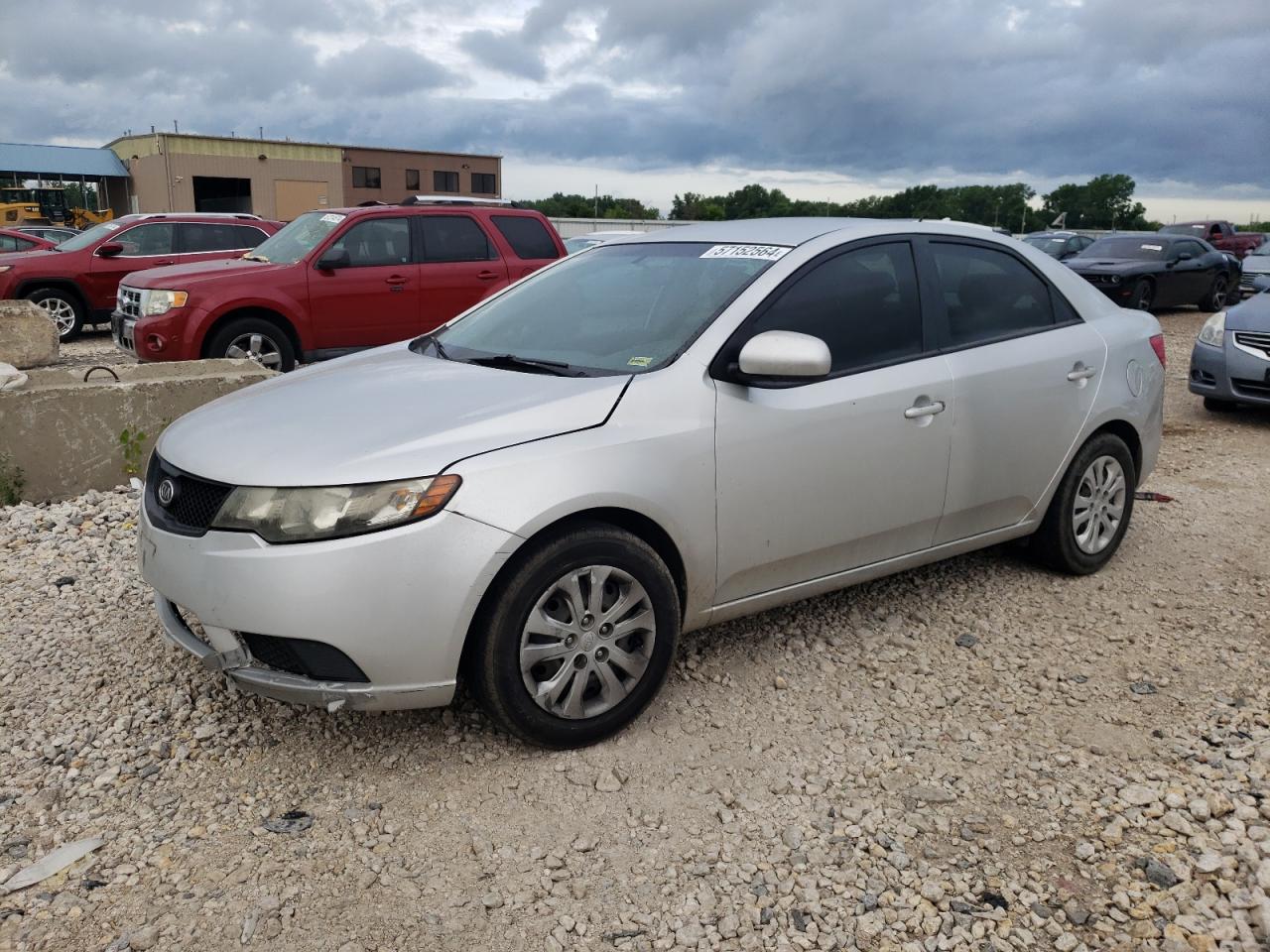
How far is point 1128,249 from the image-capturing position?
18.3 metres

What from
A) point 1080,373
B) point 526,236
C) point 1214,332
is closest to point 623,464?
point 1080,373

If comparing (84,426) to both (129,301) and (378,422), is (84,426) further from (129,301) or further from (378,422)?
(129,301)

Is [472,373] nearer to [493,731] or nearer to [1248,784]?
[493,731]

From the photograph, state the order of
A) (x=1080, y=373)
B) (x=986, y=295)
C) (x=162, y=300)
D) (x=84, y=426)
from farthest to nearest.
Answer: (x=162, y=300) < (x=84, y=426) < (x=1080, y=373) < (x=986, y=295)

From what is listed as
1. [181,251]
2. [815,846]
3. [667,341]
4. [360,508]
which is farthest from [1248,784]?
[181,251]

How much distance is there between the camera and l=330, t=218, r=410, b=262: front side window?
9.75 m

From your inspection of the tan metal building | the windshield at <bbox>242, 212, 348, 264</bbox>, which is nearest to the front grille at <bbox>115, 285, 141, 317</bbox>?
the windshield at <bbox>242, 212, 348, 264</bbox>

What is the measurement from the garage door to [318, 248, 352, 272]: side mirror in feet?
158

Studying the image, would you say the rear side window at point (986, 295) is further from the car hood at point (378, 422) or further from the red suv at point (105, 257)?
the red suv at point (105, 257)

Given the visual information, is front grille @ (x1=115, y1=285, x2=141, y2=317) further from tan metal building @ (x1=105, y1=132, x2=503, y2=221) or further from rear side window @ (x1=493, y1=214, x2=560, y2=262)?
tan metal building @ (x1=105, y1=132, x2=503, y2=221)

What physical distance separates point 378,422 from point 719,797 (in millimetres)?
1546

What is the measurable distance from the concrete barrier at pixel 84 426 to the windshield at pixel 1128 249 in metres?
16.5

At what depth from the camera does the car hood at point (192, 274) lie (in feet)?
29.7

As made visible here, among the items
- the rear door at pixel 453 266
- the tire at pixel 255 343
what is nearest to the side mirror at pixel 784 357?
the tire at pixel 255 343
